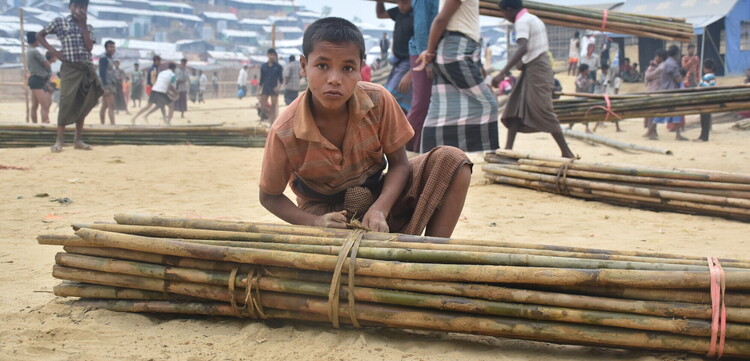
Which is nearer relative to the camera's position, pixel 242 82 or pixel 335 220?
pixel 335 220

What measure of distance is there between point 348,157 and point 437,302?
2.53ft

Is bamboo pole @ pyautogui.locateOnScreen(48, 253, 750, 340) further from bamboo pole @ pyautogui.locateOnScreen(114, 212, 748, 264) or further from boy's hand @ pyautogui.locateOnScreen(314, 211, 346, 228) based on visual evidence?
boy's hand @ pyautogui.locateOnScreen(314, 211, 346, 228)

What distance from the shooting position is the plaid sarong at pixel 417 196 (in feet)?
8.34

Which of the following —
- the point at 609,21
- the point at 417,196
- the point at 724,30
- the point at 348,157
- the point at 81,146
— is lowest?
the point at 81,146

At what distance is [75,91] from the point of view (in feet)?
23.6

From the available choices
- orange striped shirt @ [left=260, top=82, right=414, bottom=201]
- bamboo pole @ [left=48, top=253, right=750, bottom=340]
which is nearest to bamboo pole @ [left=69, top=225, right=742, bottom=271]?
bamboo pole @ [left=48, top=253, right=750, bottom=340]

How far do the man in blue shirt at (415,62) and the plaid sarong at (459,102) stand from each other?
8.2 inches

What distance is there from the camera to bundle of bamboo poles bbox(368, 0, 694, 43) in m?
6.88

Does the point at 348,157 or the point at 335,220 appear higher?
the point at 348,157

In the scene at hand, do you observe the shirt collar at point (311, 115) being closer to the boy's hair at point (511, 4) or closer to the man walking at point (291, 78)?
the boy's hair at point (511, 4)

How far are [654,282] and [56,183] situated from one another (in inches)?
193

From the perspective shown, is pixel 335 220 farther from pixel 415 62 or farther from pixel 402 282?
pixel 415 62

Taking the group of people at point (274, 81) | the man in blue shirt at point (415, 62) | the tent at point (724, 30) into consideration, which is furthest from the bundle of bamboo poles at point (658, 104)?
the tent at point (724, 30)

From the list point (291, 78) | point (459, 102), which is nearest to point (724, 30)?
point (291, 78)
